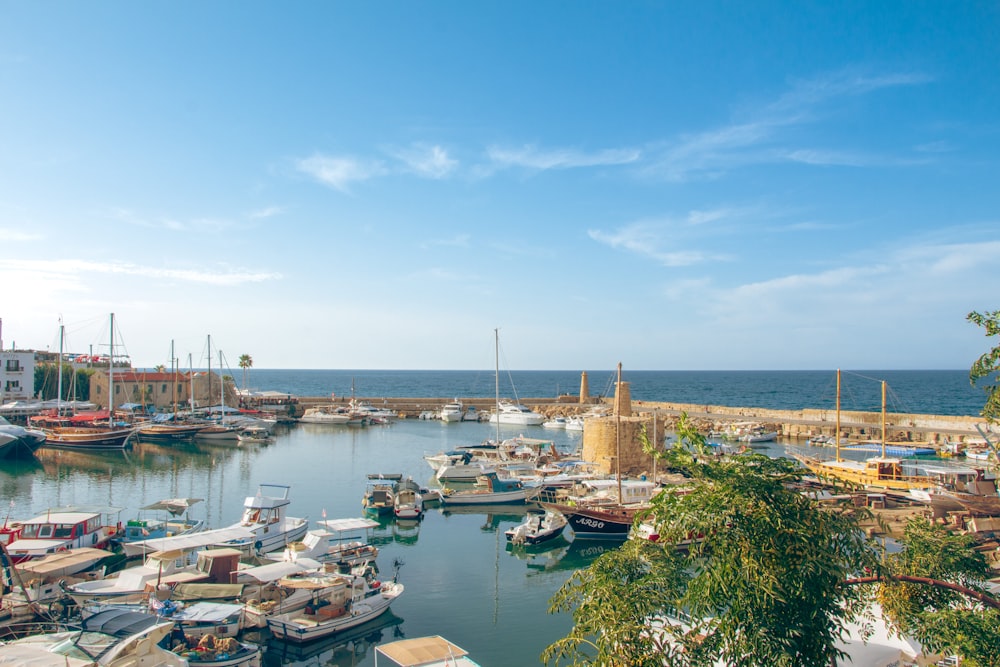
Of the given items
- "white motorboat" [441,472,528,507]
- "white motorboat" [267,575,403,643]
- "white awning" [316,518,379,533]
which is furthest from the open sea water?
"white awning" [316,518,379,533]

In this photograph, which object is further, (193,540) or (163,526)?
(163,526)

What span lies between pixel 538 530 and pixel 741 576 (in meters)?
22.9

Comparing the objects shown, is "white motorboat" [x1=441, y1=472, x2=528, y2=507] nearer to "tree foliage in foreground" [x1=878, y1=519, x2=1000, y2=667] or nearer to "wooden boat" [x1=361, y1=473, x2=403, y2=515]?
"wooden boat" [x1=361, y1=473, x2=403, y2=515]

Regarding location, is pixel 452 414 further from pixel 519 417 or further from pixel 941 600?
pixel 941 600

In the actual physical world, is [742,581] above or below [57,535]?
above

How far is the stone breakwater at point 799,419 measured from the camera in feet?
195

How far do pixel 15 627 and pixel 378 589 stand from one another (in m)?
9.94

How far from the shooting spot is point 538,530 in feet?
97.6

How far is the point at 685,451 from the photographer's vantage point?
29.7ft

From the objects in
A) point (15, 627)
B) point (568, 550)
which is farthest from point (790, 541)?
point (568, 550)

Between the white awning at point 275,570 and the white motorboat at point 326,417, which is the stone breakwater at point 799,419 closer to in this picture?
the white motorboat at point 326,417

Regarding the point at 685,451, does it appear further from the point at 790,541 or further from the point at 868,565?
the point at 868,565

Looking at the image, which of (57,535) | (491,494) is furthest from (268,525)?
(491,494)

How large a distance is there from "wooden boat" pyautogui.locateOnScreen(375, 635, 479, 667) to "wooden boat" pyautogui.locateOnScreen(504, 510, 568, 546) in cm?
1296
